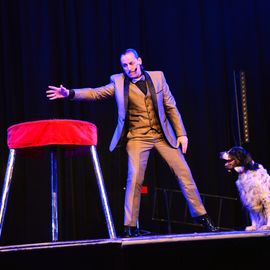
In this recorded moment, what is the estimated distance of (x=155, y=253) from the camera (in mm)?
1305

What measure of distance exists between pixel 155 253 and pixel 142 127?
1.72m

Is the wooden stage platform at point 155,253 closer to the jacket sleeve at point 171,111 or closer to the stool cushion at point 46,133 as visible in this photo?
the stool cushion at point 46,133

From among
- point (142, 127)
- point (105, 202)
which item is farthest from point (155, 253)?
point (142, 127)

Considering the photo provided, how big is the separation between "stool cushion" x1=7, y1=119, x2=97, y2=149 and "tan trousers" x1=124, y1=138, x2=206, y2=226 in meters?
0.73

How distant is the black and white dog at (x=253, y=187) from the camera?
372cm

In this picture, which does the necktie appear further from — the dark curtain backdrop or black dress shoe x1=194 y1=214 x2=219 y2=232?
the dark curtain backdrop

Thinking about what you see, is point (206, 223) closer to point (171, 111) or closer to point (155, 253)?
point (171, 111)

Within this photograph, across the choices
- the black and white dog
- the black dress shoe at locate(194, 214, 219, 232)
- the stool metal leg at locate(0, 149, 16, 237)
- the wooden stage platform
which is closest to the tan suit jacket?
the black dress shoe at locate(194, 214, 219, 232)

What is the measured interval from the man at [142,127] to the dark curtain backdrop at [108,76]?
1.39 meters

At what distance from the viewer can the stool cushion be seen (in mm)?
2162

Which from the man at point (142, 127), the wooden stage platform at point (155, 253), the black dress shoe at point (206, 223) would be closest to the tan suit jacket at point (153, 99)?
the man at point (142, 127)

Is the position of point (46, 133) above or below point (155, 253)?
above

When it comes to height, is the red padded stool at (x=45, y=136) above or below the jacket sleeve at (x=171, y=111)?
below

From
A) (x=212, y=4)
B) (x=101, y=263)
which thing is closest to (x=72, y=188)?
(x=212, y=4)
